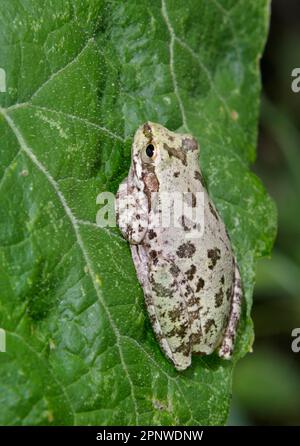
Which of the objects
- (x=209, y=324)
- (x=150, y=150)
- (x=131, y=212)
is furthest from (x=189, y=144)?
(x=209, y=324)

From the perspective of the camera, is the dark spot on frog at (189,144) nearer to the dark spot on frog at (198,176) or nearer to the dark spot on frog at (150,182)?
the dark spot on frog at (198,176)

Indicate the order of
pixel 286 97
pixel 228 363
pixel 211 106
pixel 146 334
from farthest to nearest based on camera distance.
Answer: pixel 286 97, pixel 211 106, pixel 228 363, pixel 146 334

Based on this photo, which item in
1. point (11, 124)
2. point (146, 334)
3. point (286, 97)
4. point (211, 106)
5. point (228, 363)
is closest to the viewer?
point (11, 124)

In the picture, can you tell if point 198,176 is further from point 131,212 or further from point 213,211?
point 131,212

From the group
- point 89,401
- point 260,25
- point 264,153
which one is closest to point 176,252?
point 89,401

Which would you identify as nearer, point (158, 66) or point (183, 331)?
point (183, 331)

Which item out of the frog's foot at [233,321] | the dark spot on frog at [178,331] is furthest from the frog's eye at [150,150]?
the dark spot on frog at [178,331]

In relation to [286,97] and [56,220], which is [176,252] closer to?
[56,220]

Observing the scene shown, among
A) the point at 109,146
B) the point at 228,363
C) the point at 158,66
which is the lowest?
the point at 228,363
